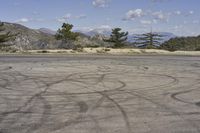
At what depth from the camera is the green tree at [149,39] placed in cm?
6130

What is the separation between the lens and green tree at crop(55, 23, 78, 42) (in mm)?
53844

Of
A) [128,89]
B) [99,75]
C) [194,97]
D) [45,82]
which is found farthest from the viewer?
[99,75]

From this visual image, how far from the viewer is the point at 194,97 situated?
14805 millimetres

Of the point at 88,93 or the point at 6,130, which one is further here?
the point at 88,93

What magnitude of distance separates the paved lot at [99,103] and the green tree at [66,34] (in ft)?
106

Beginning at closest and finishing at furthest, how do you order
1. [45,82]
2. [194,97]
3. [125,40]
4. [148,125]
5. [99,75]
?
[148,125] → [194,97] → [45,82] → [99,75] → [125,40]

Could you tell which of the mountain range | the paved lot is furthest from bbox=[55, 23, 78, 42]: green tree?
the paved lot

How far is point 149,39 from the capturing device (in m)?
62.5

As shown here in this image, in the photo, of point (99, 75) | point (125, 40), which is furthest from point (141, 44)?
point (99, 75)

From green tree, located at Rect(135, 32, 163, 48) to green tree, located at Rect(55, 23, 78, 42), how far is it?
10.7 m

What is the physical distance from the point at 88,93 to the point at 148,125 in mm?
5577

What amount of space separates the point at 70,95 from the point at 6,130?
5557 mm

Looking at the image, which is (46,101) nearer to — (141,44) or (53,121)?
(53,121)

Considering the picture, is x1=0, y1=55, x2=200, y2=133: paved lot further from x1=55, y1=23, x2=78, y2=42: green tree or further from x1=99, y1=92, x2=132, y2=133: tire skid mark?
x1=55, y1=23, x2=78, y2=42: green tree
